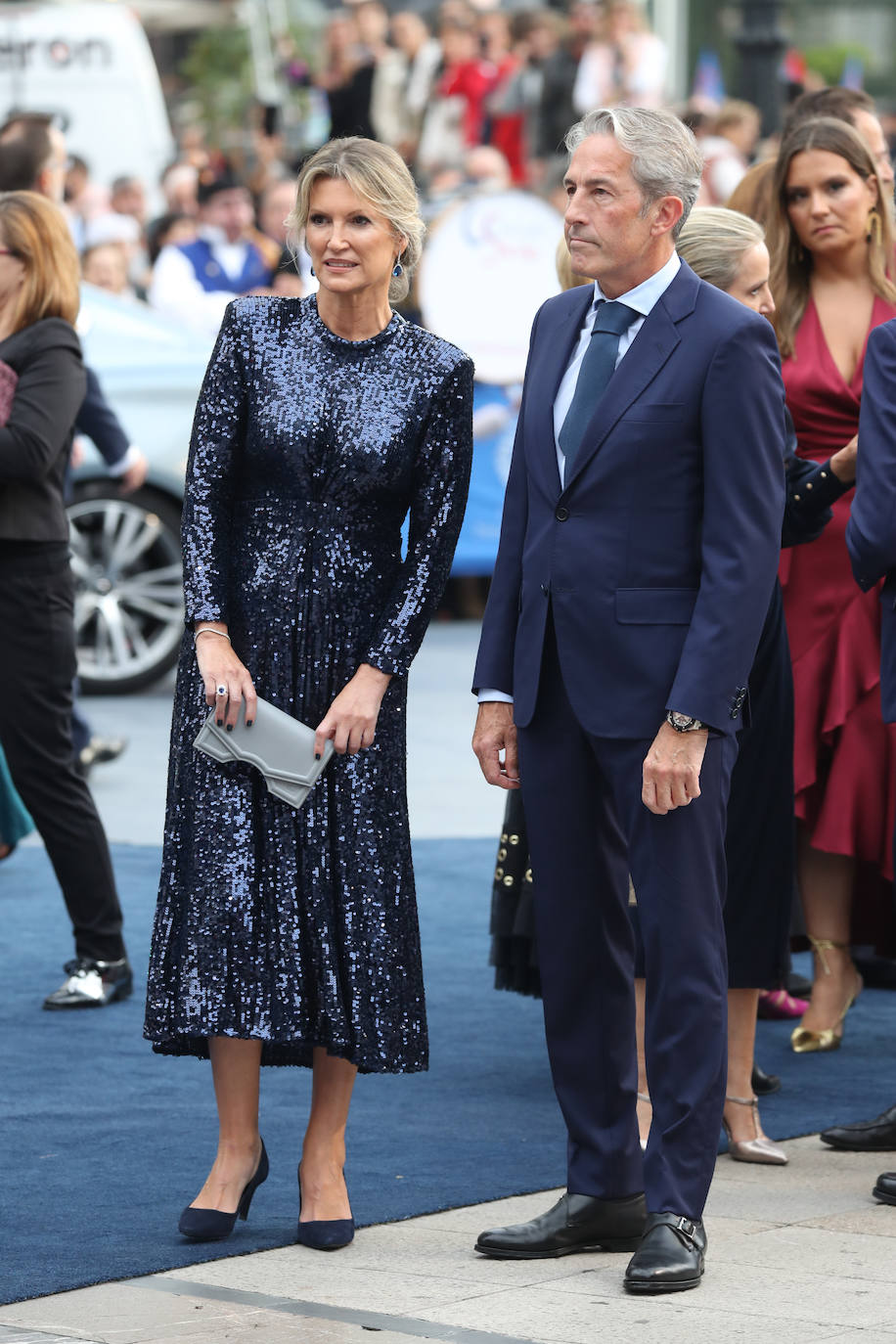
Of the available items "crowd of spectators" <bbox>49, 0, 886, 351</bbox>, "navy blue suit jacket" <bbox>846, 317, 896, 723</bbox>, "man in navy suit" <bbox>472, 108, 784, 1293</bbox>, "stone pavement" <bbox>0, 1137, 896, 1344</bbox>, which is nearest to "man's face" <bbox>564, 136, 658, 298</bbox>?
"man in navy suit" <bbox>472, 108, 784, 1293</bbox>

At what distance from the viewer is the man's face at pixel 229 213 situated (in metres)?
15.2

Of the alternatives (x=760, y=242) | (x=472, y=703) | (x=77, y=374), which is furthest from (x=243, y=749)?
(x=472, y=703)

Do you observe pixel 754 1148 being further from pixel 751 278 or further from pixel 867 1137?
pixel 751 278

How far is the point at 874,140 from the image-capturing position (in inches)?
242

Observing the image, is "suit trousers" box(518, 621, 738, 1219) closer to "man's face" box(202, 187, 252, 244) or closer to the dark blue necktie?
the dark blue necktie

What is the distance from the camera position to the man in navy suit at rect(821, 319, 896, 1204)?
4.50 metres

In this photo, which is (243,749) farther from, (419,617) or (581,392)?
(581,392)

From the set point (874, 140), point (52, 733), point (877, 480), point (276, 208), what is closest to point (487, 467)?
point (276, 208)

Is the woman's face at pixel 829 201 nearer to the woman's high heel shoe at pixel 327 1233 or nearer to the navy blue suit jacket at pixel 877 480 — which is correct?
the navy blue suit jacket at pixel 877 480

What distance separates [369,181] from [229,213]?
36.7 ft

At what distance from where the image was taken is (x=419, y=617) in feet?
14.3

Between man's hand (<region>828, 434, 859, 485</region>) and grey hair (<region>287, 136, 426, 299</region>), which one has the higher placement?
grey hair (<region>287, 136, 426, 299</region>)

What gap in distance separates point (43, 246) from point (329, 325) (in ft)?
6.56

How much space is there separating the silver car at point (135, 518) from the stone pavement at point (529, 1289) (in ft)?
21.2
